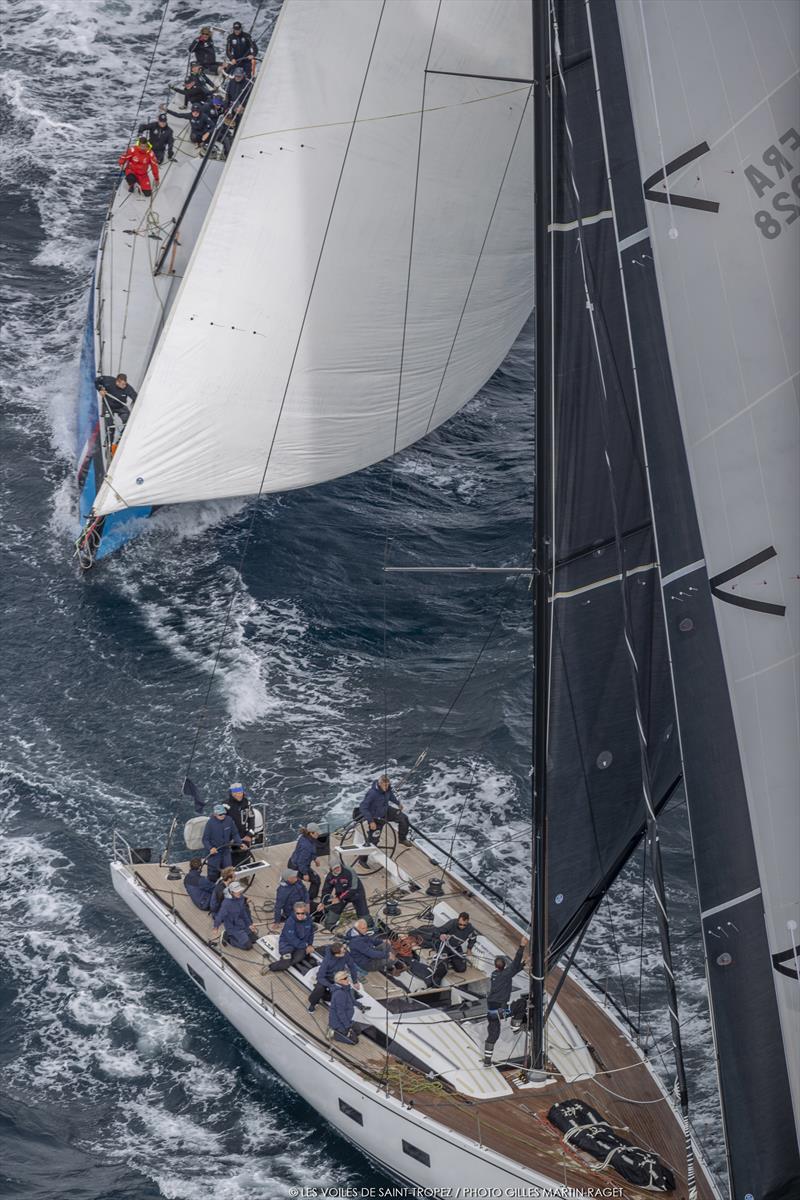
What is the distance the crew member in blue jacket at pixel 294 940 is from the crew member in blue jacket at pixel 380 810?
7.28 ft

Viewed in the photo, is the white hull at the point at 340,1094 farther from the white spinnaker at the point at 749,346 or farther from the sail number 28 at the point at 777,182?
the sail number 28 at the point at 777,182

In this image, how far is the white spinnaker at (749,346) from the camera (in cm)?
1539

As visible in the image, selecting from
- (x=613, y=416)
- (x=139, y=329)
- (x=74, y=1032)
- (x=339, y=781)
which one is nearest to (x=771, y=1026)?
(x=613, y=416)

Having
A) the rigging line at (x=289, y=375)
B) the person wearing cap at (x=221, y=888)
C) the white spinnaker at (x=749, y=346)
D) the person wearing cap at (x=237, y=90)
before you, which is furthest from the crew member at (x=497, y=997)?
the person wearing cap at (x=237, y=90)

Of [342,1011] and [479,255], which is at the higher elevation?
[479,255]

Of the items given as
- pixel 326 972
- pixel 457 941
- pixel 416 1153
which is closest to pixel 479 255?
pixel 457 941

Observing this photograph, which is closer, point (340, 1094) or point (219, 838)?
point (340, 1094)

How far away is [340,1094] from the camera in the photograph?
19922 millimetres

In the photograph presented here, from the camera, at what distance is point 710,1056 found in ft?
72.2

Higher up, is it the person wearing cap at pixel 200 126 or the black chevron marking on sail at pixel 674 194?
the person wearing cap at pixel 200 126

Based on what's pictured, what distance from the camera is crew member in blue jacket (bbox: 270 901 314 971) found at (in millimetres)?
21500

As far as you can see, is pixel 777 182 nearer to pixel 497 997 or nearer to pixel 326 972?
pixel 497 997

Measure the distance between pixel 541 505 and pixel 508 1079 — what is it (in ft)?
22.4

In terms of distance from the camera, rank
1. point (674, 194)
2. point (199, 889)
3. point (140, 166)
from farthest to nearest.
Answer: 1. point (140, 166)
2. point (199, 889)
3. point (674, 194)
